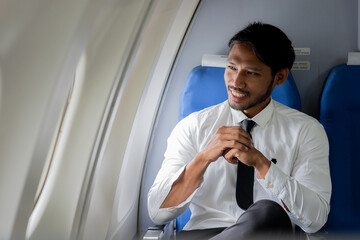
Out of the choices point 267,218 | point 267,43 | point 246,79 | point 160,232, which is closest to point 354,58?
point 267,43

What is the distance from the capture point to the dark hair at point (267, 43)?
7.31 feet

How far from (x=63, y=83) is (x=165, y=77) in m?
1.66

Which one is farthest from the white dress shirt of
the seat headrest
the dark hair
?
the seat headrest

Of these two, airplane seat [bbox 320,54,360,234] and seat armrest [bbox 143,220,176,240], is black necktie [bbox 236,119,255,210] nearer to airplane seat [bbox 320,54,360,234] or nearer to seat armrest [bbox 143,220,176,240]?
seat armrest [bbox 143,220,176,240]

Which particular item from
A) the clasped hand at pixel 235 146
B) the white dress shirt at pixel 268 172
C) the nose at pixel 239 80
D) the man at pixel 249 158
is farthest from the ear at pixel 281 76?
the clasped hand at pixel 235 146

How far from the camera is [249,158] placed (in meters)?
1.99

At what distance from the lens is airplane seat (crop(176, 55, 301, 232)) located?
255 cm

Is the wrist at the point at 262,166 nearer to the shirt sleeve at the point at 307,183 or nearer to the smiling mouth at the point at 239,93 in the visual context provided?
the shirt sleeve at the point at 307,183

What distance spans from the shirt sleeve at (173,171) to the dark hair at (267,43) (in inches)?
21.3

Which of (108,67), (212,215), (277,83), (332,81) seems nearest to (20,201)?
(108,67)

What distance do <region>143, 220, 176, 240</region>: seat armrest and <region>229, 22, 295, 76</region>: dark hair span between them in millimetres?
1036

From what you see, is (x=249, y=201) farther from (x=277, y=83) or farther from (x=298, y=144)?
(x=277, y=83)

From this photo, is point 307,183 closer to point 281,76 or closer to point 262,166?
point 262,166

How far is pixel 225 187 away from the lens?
7.40 ft
